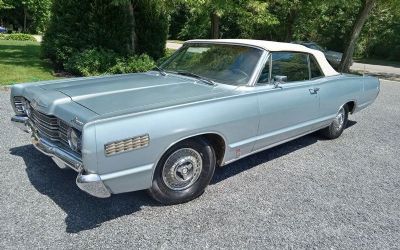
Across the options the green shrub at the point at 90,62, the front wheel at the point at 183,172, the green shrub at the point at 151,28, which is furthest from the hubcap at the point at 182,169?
the green shrub at the point at 151,28

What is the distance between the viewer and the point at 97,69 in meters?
10.2

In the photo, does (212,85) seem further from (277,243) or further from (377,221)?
(377,221)

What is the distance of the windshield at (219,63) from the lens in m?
4.34

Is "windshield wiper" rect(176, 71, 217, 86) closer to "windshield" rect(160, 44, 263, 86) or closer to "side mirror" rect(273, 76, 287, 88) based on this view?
"windshield" rect(160, 44, 263, 86)

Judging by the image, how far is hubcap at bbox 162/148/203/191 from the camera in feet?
11.7

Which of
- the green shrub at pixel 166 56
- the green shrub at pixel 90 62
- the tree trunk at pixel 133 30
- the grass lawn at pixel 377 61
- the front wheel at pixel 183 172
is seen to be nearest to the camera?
the front wheel at pixel 183 172

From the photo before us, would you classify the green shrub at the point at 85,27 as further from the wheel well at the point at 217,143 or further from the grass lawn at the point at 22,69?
the wheel well at the point at 217,143

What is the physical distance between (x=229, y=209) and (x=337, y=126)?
10.2 ft

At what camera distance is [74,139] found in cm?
325

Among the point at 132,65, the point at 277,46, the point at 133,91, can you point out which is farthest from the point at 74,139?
the point at 132,65

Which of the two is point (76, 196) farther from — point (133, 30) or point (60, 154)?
point (133, 30)

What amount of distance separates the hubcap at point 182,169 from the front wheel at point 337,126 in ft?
9.52

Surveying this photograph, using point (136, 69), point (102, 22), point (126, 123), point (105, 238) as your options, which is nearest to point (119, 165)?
point (126, 123)

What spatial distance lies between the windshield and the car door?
0.20 metres
